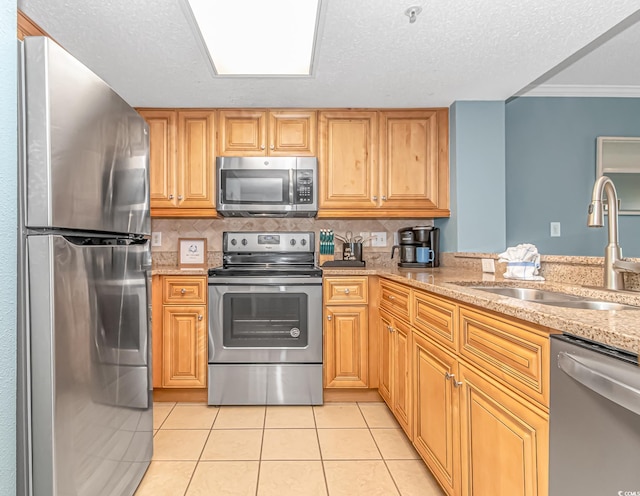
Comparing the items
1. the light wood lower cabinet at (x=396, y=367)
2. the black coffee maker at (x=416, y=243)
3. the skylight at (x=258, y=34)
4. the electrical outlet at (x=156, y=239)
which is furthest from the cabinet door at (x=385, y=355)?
the electrical outlet at (x=156, y=239)

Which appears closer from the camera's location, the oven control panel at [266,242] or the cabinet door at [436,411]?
the cabinet door at [436,411]

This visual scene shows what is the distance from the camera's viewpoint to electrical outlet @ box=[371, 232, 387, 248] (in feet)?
10.7

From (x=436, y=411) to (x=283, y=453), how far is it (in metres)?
0.84

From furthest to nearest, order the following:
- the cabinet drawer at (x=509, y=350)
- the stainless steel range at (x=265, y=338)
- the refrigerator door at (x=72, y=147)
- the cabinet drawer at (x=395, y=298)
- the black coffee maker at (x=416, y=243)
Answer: the black coffee maker at (x=416, y=243) < the stainless steel range at (x=265, y=338) < the cabinet drawer at (x=395, y=298) < the refrigerator door at (x=72, y=147) < the cabinet drawer at (x=509, y=350)

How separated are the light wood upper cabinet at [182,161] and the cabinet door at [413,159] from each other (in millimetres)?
1307

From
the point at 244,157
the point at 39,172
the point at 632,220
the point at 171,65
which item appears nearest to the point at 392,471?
the point at 39,172

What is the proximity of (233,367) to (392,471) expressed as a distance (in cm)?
121

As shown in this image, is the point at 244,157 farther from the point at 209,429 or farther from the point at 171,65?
the point at 209,429

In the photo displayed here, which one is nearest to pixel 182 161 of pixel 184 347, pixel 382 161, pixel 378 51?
pixel 184 347

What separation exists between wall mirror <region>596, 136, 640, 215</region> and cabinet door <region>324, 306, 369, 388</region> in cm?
226

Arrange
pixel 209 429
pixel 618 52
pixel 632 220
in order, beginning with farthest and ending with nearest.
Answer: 1. pixel 632 220
2. pixel 618 52
3. pixel 209 429

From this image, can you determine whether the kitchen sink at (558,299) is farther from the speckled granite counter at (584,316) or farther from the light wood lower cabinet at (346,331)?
the light wood lower cabinet at (346,331)

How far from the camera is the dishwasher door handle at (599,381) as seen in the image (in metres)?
0.62

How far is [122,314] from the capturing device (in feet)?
4.80
